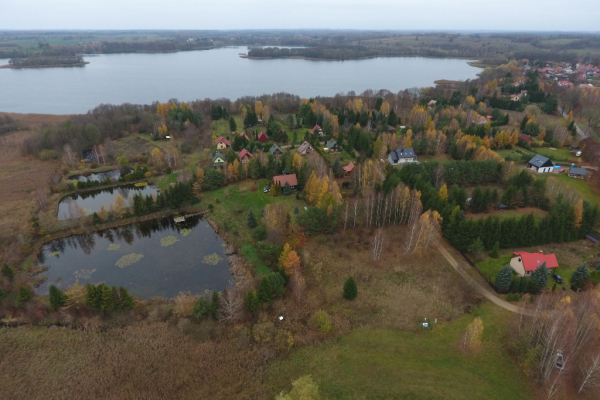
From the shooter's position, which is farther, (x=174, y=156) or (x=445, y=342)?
(x=174, y=156)

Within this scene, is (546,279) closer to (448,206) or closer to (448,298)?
(448,298)

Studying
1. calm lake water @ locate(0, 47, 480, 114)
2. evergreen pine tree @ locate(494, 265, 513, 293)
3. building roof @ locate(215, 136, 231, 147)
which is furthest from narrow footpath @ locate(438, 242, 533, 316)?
calm lake water @ locate(0, 47, 480, 114)

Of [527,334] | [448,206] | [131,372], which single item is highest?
[448,206]

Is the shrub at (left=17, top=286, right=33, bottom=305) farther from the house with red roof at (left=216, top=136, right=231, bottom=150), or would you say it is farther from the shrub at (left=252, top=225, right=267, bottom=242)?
the house with red roof at (left=216, top=136, right=231, bottom=150)

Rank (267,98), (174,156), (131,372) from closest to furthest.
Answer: (131,372), (174,156), (267,98)

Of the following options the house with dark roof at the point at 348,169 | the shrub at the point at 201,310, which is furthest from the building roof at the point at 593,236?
the shrub at the point at 201,310

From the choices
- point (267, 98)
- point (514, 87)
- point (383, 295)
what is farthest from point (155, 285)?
point (514, 87)
